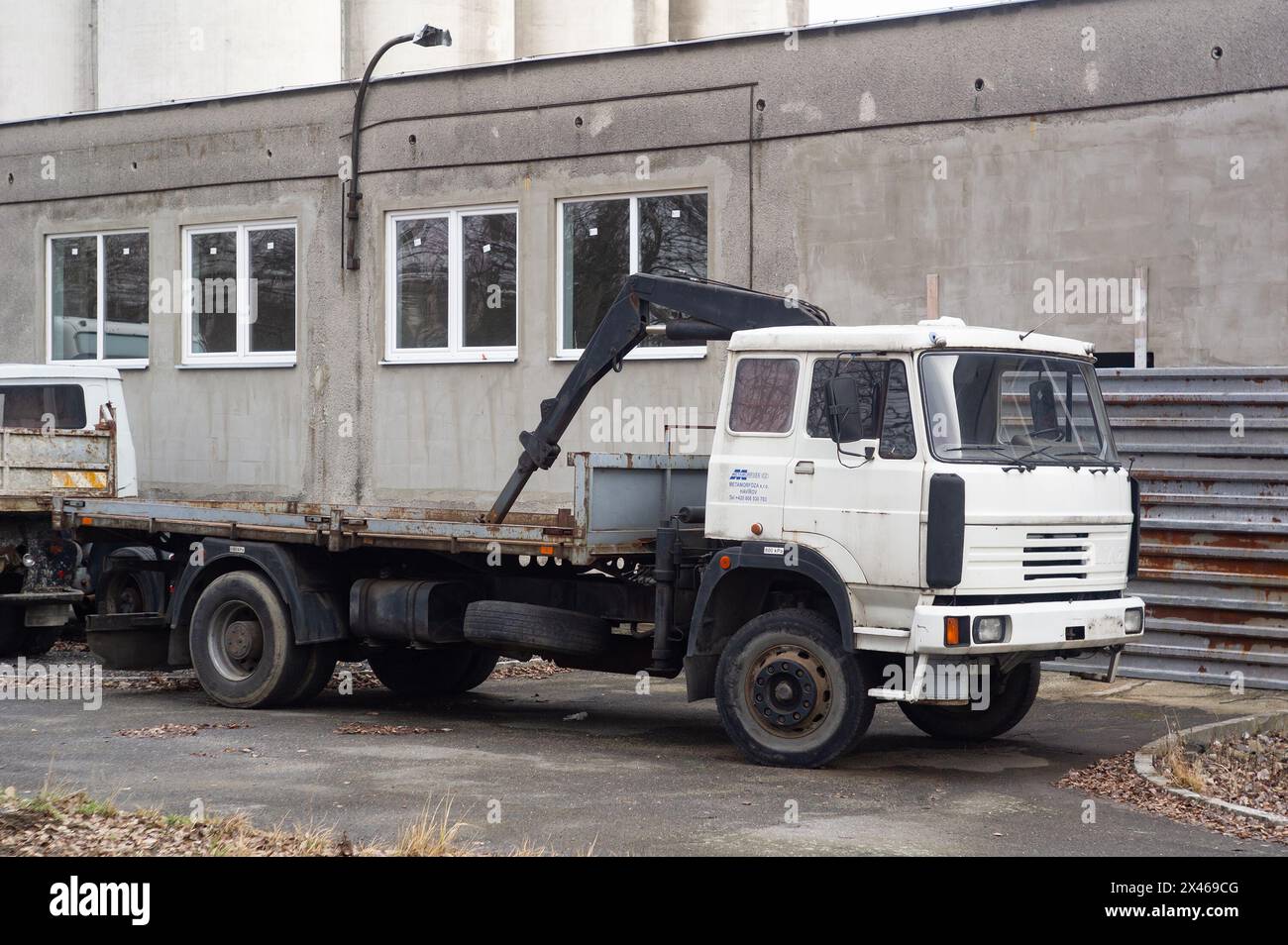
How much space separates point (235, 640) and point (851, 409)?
5.41 meters

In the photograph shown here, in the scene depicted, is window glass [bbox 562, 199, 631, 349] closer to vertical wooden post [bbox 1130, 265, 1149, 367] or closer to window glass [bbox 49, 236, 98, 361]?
vertical wooden post [bbox 1130, 265, 1149, 367]

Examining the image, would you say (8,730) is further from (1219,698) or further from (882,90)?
(882,90)

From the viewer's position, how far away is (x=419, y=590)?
39.1 feet

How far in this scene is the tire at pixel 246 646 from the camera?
482 inches

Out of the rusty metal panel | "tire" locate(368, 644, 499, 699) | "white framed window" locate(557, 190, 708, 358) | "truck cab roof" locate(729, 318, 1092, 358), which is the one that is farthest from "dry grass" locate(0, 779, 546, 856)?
"white framed window" locate(557, 190, 708, 358)

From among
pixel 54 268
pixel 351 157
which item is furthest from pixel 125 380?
pixel 351 157

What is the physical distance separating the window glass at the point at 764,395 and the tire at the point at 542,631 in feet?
5.97

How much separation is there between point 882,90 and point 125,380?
11.2 meters

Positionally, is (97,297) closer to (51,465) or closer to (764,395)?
(51,465)

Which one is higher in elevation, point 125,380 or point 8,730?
point 125,380

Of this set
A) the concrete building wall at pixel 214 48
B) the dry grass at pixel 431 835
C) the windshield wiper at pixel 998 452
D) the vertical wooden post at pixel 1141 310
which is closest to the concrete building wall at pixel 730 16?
the concrete building wall at pixel 214 48

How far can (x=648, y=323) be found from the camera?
1167 centimetres

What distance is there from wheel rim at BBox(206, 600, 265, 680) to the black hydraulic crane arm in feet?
6.76

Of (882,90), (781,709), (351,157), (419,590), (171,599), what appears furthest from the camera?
(351,157)
